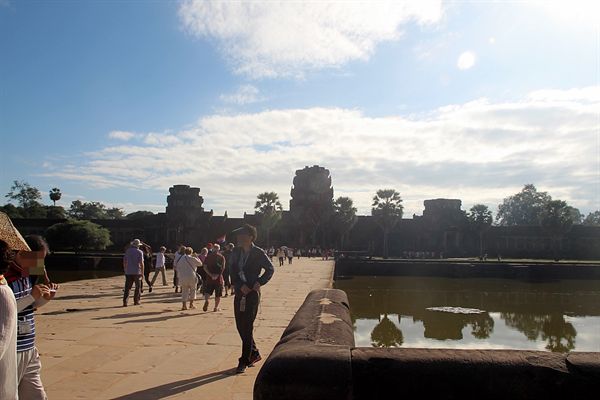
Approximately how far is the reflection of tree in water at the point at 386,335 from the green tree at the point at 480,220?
153 ft

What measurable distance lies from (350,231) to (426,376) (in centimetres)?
5842

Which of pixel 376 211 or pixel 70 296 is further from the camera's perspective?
pixel 376 211

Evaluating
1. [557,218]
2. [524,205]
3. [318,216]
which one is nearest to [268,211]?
[318,216]

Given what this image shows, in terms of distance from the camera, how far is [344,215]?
5681cm

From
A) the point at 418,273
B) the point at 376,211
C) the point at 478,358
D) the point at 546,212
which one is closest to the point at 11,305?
the point at 478,358

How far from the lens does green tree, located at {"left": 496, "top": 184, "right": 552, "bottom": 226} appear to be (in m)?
92.8

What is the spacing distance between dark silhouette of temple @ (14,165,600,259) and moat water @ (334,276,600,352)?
31.1 metres

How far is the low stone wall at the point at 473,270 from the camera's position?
1296 inches

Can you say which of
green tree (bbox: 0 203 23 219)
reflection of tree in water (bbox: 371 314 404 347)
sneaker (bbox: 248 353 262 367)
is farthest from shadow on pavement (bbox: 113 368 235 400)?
green tree (bbox: 0 203 23 219)

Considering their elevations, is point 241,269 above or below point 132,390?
above

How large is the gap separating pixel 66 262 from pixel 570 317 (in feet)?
96.9

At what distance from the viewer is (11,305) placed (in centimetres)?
229

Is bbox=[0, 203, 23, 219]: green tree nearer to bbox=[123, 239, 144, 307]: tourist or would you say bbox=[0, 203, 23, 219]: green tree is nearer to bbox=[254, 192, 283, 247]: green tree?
bbox=[254, 192, 283, 247]: green tree

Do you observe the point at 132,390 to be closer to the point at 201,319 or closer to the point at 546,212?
the point at 201,319
